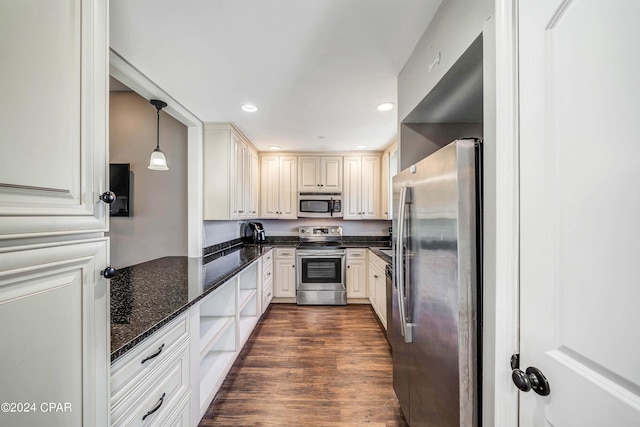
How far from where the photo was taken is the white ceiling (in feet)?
4.05

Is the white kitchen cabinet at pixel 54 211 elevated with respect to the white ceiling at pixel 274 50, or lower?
lower

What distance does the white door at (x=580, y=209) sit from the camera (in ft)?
1.64

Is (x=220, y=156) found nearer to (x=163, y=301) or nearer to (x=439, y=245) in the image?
(x=163, y=301)

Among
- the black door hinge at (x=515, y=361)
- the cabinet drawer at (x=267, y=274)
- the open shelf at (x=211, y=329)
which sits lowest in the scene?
the open shelf at (x=211, y=329)

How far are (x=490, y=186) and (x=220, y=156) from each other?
2.71 metres

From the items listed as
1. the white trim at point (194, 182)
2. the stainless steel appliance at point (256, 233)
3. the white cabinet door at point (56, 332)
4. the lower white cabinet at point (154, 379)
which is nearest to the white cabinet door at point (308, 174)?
the stainless steel appliance at point (256, 233)

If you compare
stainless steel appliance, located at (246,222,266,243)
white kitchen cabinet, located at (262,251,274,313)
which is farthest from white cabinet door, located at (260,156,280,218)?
white kitchen cabinet, located at (262,251,274,313)

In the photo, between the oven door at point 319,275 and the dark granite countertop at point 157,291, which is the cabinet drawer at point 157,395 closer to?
the dark granite countertop at point 157,291

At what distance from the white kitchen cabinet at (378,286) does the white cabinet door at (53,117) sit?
269 cm

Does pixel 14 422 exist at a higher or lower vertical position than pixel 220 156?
lower

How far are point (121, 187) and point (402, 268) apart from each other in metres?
3.00

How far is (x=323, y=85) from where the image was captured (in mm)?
1978

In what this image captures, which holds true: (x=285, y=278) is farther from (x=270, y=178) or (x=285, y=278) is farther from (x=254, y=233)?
(x=270, y=178)

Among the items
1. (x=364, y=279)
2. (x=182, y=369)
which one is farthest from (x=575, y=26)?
(x=364, y=279)
